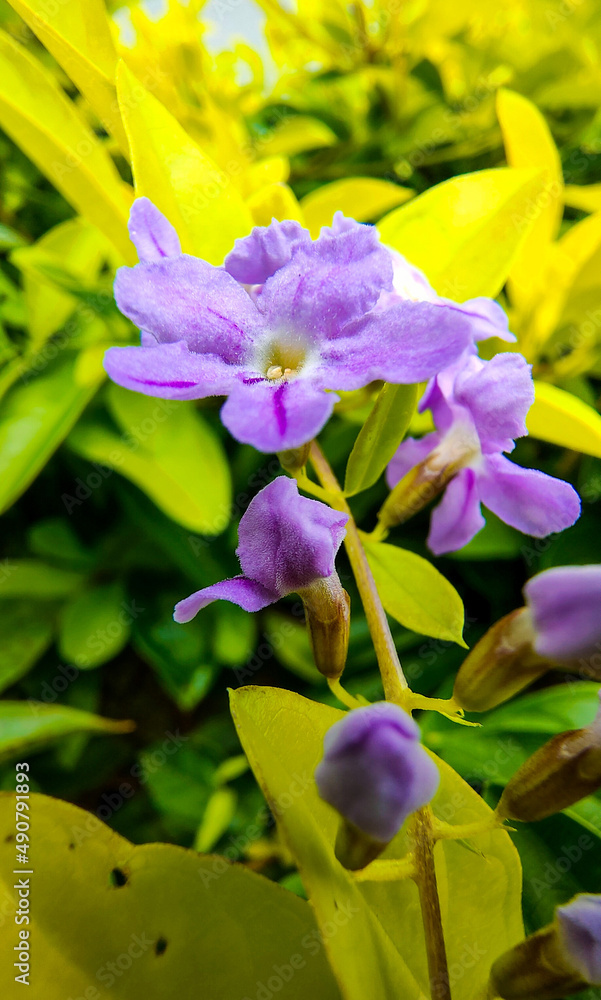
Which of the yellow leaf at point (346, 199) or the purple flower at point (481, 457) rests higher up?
the yellow leaf at point (346, 199)

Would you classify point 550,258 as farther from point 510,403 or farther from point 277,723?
point 277,723

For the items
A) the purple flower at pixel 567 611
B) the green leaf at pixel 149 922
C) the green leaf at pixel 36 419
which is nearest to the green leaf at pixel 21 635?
the green leaf at pixel 36 419

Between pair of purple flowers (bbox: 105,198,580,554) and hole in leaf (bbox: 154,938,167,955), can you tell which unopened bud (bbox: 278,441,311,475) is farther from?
hole in leaf (bbox: 154,938,167,955)

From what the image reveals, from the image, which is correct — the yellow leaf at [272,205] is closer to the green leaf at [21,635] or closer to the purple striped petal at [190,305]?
the purple striped petal at [190,305]

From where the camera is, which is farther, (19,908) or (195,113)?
(195,113)

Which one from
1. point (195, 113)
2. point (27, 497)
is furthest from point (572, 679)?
point (195, 113)
